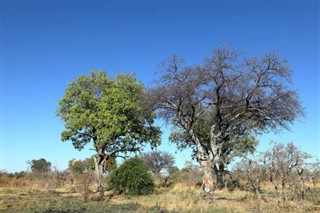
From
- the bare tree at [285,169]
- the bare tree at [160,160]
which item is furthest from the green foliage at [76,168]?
the bare tree at [285,169]

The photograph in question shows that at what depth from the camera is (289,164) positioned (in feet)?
59.4

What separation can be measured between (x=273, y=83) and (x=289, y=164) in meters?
10.0

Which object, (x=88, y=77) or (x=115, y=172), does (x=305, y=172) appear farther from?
(x=88, y=77)

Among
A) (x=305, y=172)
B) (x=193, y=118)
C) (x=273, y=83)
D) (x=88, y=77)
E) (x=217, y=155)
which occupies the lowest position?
(x=305, y=172)

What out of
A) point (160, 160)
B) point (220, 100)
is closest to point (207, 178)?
point (220, 100)

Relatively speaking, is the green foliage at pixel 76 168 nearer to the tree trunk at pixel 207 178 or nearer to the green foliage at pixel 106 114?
the green foliage at pixel 106 114

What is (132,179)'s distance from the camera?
2805 cm

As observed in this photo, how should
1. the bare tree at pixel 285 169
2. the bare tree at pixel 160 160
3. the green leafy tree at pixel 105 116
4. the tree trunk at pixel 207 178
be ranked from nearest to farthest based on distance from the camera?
the bare tree at pixel 285 169 → the tree trunk at pixel 207 178 → the green leafy tree at pixel 105 116 → the bare tree at pixel 160 160

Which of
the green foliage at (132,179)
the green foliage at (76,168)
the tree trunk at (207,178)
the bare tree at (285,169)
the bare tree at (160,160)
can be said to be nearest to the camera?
the bare tree at (285,169)

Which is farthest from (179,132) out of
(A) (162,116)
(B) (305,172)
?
(B) (305,172)

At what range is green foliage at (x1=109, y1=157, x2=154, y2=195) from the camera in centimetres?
2800

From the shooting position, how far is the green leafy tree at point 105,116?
33.8m

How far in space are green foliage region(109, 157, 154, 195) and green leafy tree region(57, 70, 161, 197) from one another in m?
4.48

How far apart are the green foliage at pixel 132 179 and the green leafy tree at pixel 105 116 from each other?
177 inches
